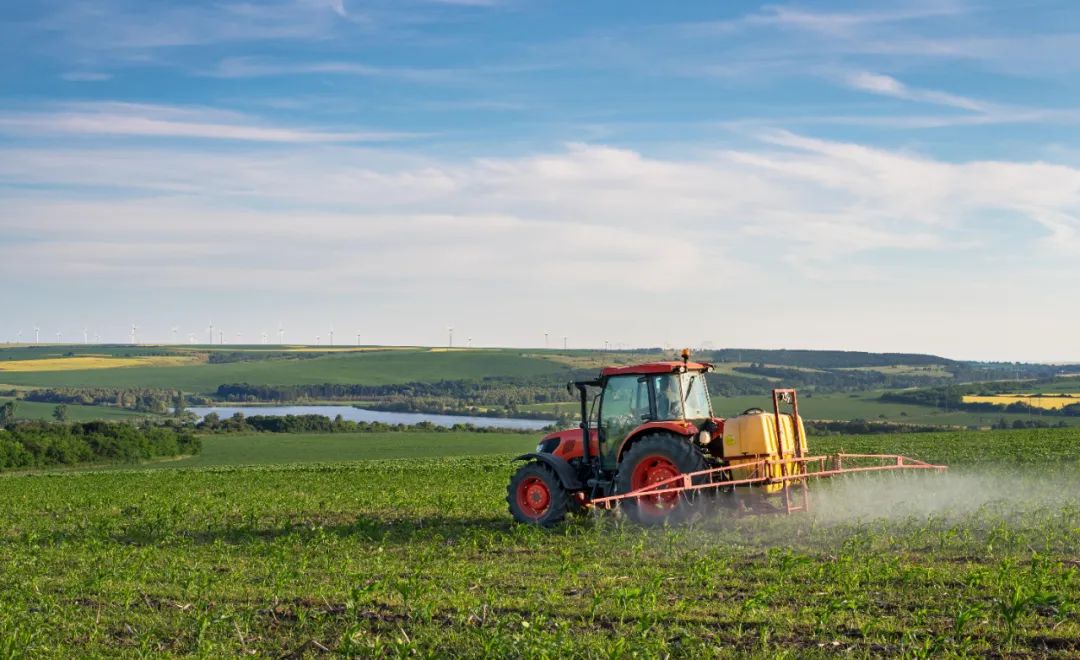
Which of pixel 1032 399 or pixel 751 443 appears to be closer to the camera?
pixel 751 443

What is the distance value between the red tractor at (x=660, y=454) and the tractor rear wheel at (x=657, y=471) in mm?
15

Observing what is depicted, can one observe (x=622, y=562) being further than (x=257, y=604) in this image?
Yes

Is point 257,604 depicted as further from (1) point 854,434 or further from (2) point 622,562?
(1) point 854,434

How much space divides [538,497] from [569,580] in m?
5.32

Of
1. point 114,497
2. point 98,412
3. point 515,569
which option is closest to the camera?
point 515,569

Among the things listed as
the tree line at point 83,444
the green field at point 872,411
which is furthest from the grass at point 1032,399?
the tree line at point 83,444

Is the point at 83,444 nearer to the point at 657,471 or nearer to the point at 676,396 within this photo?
the point at 676,396

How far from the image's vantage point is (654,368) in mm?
16609

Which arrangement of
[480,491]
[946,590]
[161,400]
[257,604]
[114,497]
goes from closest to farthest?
[946,590]
[257,604]
[480,491]
[114,497]
[161,400]

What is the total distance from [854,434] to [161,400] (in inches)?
2814

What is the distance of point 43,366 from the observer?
5610 inches

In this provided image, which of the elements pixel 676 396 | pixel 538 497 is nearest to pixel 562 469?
pixel 538 497

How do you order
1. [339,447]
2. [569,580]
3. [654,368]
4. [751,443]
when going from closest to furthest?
[569,580], [751,443], [654,368], [339,447]

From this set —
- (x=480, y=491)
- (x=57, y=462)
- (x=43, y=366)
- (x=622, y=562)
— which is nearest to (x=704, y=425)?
(x=622, y=562)
